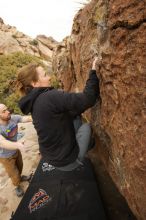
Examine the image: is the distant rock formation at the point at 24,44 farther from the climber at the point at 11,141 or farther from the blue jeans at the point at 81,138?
the blue jeans at the point at 81,138

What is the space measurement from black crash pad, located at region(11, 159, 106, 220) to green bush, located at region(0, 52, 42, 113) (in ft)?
23.0

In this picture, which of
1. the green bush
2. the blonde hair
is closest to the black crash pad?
the blonde hair

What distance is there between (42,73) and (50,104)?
1.61 ft

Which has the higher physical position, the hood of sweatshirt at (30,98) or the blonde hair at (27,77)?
the blonde hair at (27,77)

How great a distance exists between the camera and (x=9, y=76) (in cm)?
1398

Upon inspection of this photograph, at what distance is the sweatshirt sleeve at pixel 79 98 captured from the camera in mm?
2375

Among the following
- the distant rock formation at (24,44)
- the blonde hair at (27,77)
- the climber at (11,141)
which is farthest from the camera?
the distant rock formation at (24,44)

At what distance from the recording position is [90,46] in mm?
3033

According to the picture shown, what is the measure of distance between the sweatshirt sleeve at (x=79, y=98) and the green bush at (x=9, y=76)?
338 inches

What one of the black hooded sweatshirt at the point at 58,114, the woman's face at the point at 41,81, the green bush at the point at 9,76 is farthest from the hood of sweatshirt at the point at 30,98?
the green bush at the point at 9,76

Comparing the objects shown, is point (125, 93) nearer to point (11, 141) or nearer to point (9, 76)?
point (11, 141)

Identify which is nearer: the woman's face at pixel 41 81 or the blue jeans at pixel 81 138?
the woman's face at pixel 41 81

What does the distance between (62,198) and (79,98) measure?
78.2 inches

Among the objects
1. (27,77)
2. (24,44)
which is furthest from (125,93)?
(24,44)
